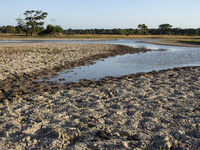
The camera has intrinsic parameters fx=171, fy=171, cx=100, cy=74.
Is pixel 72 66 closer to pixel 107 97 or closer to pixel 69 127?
pixel 107 97

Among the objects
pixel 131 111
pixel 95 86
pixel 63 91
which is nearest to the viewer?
pixel 131 111

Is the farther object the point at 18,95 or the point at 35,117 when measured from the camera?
the point at 18,95

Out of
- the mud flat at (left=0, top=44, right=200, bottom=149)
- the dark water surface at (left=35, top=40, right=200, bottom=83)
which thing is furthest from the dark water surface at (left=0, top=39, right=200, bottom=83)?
the mud flat at (left=0, top=44, right=200, bottom=149)

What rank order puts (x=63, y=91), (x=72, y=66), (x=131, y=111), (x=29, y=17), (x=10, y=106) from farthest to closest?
(x=29, y=17)
(x=72, y=66)
(x=63, y=91)
(x=10, y=106)
(x=131, y=111)

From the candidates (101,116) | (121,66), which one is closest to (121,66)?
(121,66)

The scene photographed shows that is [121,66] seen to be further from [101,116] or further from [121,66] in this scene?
[101,116]

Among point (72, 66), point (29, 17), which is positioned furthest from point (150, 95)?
point (29, 17)

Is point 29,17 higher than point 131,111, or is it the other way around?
point 29,17

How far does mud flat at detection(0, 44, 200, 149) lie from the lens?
3236 mm

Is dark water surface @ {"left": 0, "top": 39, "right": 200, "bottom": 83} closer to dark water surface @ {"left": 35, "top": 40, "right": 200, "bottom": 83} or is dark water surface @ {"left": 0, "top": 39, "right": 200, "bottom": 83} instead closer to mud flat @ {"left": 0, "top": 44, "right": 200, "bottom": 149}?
dark water surface @ {"left": 35, "top": 40, "right": 200, "bottom": 83}

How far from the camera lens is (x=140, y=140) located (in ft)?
10.7

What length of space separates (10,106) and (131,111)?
11.1ft

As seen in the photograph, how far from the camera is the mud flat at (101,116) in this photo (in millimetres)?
3236

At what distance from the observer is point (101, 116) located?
424 centimetres
